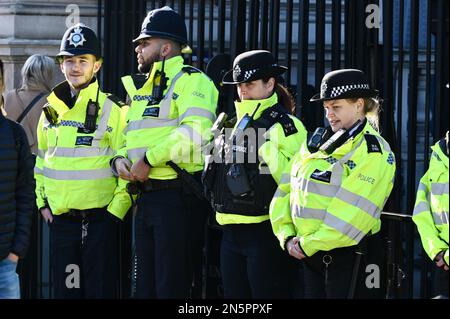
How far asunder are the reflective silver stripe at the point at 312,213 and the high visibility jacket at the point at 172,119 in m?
1.27

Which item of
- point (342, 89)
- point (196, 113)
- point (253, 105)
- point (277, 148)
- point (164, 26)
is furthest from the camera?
point (164, 26)

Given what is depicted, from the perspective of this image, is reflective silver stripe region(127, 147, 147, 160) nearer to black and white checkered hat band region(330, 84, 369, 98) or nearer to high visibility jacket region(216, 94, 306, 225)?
high visibility jacket region(216, 94, 306, 225)

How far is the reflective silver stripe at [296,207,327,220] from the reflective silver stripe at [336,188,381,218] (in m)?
0.15

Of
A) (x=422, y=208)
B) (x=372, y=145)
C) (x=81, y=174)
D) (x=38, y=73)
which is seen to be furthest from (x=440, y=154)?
(x=38, y=73)

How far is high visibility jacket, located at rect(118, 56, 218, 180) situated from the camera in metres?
7.50

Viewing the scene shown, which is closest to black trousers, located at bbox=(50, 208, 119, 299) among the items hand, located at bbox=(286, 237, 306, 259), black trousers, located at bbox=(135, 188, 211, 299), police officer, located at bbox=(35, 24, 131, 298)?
police officer, located at bbox=(35, 24, 131, 298)

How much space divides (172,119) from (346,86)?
1543 mm

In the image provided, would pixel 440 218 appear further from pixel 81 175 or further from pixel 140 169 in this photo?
pixel 81 175

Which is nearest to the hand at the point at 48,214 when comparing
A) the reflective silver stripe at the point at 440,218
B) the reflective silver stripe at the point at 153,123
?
the reflective silver stripe at the point at 153,123

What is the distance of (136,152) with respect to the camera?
25.3ft

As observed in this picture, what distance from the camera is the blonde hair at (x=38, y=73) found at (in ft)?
29.1

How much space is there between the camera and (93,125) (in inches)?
314

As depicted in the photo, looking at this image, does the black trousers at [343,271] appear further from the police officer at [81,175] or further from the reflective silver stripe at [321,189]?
the police officer at [81,175]
